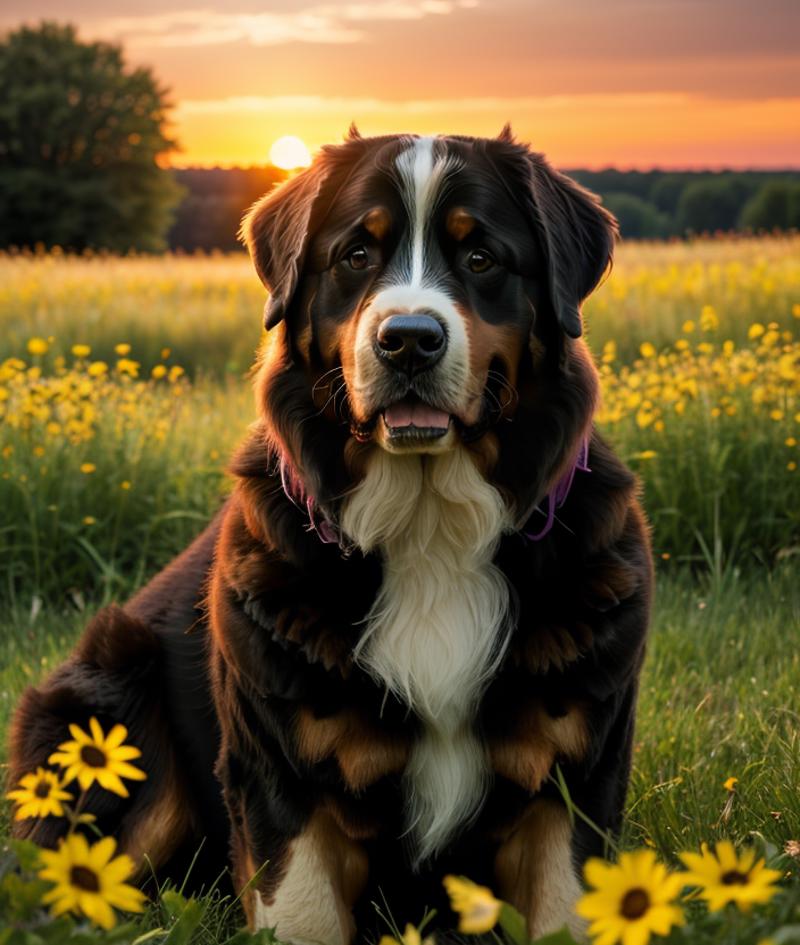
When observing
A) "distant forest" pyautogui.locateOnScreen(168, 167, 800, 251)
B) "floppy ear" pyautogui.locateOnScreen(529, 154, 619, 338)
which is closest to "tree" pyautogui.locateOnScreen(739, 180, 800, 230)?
"distant forest" pyautogui.locateOnScreen(168, 167, 800, 251)

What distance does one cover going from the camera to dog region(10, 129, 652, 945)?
265 cm

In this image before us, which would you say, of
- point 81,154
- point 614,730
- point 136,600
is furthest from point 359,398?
point 81,154

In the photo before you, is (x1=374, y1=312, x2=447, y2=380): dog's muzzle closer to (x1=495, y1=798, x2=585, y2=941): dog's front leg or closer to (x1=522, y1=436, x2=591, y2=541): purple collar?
(x1=522, y1=436, x2=591, y2=541): purple collar

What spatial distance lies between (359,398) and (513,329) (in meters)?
0.38

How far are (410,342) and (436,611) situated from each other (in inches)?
25.9

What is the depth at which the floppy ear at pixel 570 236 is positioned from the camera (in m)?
2.75

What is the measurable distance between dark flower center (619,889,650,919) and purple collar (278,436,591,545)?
53.6 inches

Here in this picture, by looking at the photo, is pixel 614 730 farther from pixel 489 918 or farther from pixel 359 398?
pixel 489 918

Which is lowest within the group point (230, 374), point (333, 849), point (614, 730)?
point (230, 374)

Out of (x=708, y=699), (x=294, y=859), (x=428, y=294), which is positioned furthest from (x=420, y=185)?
(x=708, y=699)

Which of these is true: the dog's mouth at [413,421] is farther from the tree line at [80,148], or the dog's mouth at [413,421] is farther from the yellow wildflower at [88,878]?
the tree line at [80,148]

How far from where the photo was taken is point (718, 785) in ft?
11.0

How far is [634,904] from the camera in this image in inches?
56.9

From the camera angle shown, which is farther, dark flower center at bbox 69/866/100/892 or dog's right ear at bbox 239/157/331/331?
dog's right ear at bbox 239/157/331/331
